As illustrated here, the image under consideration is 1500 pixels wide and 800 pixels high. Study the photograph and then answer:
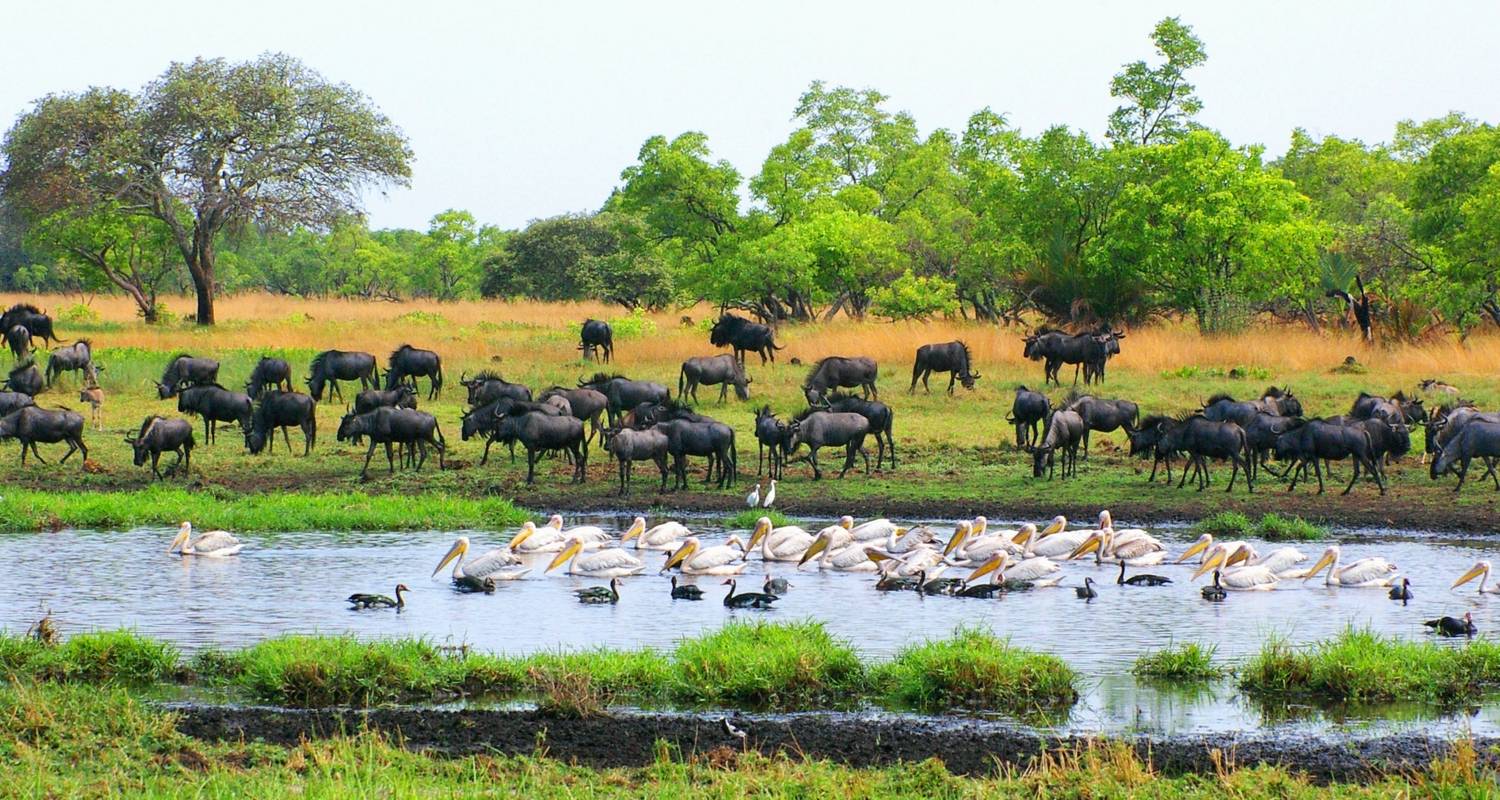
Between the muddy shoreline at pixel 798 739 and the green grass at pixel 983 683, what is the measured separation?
33 centimetres

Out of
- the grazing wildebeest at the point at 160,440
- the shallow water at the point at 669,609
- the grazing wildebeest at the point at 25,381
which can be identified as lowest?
the shallow water at the point at 669,609

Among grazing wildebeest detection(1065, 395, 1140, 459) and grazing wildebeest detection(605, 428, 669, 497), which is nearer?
grazing wildebeest detection(605, 428, 669, 497)

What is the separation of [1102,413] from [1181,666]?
12700 millimetres

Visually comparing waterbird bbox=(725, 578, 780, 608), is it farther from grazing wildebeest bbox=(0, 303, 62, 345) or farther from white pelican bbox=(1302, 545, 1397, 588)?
grazing wildebeest bbox=(0, 303, 62, 345)

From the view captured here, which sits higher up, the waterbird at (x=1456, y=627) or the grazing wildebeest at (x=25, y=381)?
the grazing wildebeest at (x=25, y=381)

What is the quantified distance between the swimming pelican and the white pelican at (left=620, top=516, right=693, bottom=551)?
39.0 inches

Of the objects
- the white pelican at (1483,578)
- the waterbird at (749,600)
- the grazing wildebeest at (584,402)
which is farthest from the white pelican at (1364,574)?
the grazing wildebeest at (584,402)

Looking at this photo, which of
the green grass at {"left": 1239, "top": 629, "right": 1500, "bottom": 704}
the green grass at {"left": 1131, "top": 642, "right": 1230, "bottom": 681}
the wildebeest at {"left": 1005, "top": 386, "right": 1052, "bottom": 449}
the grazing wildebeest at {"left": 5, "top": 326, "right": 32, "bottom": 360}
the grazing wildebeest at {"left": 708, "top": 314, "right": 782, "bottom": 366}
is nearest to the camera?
the green grass at {"left": 1239, "top": 629, "right": 1500, "bottom": 704}

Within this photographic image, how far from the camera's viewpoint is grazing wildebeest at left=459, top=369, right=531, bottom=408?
86.6 feet

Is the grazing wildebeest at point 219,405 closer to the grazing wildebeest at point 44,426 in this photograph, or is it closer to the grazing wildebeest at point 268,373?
the grazing wildebeest at point 44,426

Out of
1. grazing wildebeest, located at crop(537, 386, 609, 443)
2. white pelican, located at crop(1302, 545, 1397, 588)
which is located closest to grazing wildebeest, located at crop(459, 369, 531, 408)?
grazing wildebeest, located at crop(537, 386, 609, 443)

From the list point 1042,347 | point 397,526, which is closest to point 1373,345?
point 1042,347

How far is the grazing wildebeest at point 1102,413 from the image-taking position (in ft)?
79.6

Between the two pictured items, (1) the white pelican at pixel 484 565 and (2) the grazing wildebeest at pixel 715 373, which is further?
(2) the grazing wildebeest at pixel 715 373
